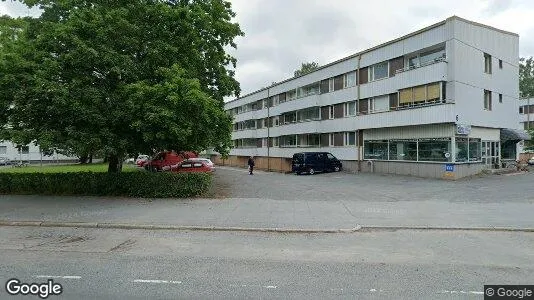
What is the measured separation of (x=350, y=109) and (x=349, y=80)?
2.59 meters

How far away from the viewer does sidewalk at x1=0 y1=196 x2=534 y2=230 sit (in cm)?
1087

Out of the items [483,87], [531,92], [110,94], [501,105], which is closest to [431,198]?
[110,94]

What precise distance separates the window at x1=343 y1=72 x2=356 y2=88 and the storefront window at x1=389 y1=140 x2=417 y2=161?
6.99 metres

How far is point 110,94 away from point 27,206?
15.8 feet

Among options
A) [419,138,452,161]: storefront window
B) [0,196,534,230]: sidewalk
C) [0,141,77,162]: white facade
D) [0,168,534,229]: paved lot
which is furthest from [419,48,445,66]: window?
[0,141,77,162]: white facade

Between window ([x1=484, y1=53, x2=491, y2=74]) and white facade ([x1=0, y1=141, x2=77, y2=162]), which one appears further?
white facade ([x1=0, y1=141, x2=77, y2=162])

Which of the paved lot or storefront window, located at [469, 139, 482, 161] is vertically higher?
storefront window, located at [469, 139, 482, 161]

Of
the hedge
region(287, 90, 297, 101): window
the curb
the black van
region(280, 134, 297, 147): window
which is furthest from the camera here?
region(287, 90, 297, 101): window

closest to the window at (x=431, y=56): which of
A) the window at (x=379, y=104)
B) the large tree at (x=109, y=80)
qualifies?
the window at (x=379, y=104)

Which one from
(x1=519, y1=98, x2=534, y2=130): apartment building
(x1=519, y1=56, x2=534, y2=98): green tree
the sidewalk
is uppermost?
(x1=519, y1=56, x2=534, y2=98): green tree

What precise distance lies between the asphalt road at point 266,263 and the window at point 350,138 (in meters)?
23.9

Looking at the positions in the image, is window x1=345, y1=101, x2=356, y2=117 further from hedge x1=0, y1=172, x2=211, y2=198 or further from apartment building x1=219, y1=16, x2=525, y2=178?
hedge x1=0, y1=172, x2=211, y2=198

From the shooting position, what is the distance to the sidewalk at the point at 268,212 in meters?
10.9

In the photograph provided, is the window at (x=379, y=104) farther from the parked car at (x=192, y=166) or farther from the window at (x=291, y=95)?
the parked car at (x=192, y=166)
